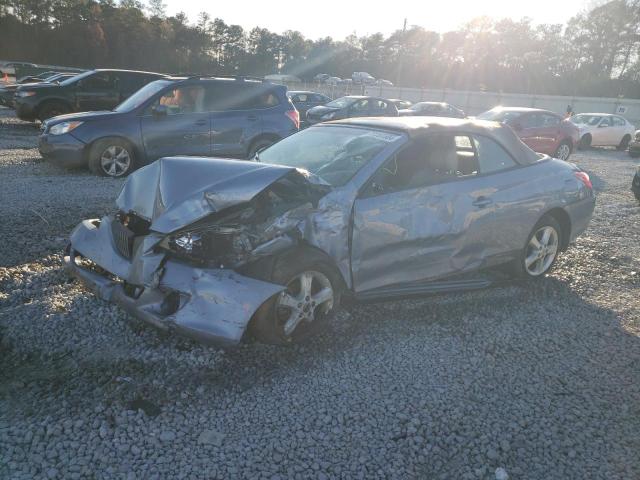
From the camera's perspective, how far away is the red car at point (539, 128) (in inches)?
538

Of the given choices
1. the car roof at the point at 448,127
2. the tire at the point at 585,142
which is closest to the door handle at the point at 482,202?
the car roof at the point at 448,127

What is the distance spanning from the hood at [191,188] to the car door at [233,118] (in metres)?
5.58

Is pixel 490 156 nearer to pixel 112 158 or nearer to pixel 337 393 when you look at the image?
pixel 337 393

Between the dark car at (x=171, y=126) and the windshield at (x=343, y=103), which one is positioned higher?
the dark car at (x=171, y=126)

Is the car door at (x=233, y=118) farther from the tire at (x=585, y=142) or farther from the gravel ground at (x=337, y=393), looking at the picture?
the tire at (x=585, y=142)

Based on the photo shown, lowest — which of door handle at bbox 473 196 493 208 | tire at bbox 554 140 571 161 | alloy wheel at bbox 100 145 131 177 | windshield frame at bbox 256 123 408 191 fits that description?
tire at bbox 554 140 571 161

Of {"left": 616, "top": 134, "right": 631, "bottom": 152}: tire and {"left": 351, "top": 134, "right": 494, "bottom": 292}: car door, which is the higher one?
{"left": 351, "top": 134, "right": 494, "bottom": 292}: car door

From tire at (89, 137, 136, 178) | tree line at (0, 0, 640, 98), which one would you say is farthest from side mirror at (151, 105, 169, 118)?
tree line at (0, 0, 640, 98)

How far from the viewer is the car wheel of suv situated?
1449 cm

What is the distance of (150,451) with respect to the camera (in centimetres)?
244

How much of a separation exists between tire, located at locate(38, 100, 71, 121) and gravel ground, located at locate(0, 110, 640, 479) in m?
10.4

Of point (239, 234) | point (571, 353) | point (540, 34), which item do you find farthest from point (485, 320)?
point (540, 34)

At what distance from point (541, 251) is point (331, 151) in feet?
7.87

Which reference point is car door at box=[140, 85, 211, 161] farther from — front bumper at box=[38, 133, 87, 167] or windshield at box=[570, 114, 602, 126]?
windshield at box=[570, 114, 602, 126]
